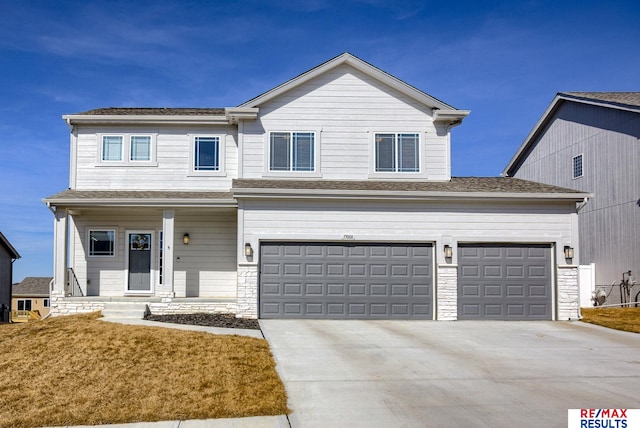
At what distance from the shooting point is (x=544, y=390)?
7906 millimetres

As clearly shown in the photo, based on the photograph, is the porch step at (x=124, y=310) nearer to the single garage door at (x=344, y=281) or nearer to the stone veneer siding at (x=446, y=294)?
the single garage door at (x=344, y=281)

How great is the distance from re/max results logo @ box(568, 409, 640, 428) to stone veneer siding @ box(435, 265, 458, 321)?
336 inches

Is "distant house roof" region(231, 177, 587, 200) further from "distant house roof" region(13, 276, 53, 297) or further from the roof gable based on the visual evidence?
"distant house roof" region(13, 276, 53, 297)

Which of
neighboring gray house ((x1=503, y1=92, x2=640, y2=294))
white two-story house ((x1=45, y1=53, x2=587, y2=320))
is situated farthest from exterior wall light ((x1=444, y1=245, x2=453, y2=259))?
neighboring gray house ((x1=503, y1=92, x2=640, y2=294))

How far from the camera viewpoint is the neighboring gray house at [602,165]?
21703 millimetres

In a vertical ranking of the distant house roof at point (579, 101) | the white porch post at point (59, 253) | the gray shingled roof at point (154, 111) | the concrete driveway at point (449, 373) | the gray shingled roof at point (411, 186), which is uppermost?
the distant house roof at point (579, 101)

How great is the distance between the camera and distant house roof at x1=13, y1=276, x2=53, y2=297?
156 ft

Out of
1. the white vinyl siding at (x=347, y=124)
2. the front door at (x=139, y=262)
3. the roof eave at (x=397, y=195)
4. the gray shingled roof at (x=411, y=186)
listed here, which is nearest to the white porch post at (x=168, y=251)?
the front door at (x=139, y=262)

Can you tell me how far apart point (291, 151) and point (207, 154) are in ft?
9.65

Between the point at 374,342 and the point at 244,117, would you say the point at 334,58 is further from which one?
the point at 374,342

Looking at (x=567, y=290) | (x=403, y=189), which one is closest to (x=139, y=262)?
(x=403, y=189)

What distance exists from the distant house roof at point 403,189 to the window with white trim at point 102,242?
4.93 meters

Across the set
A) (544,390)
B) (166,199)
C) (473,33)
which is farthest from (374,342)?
(473,33)

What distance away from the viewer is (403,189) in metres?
15.6
